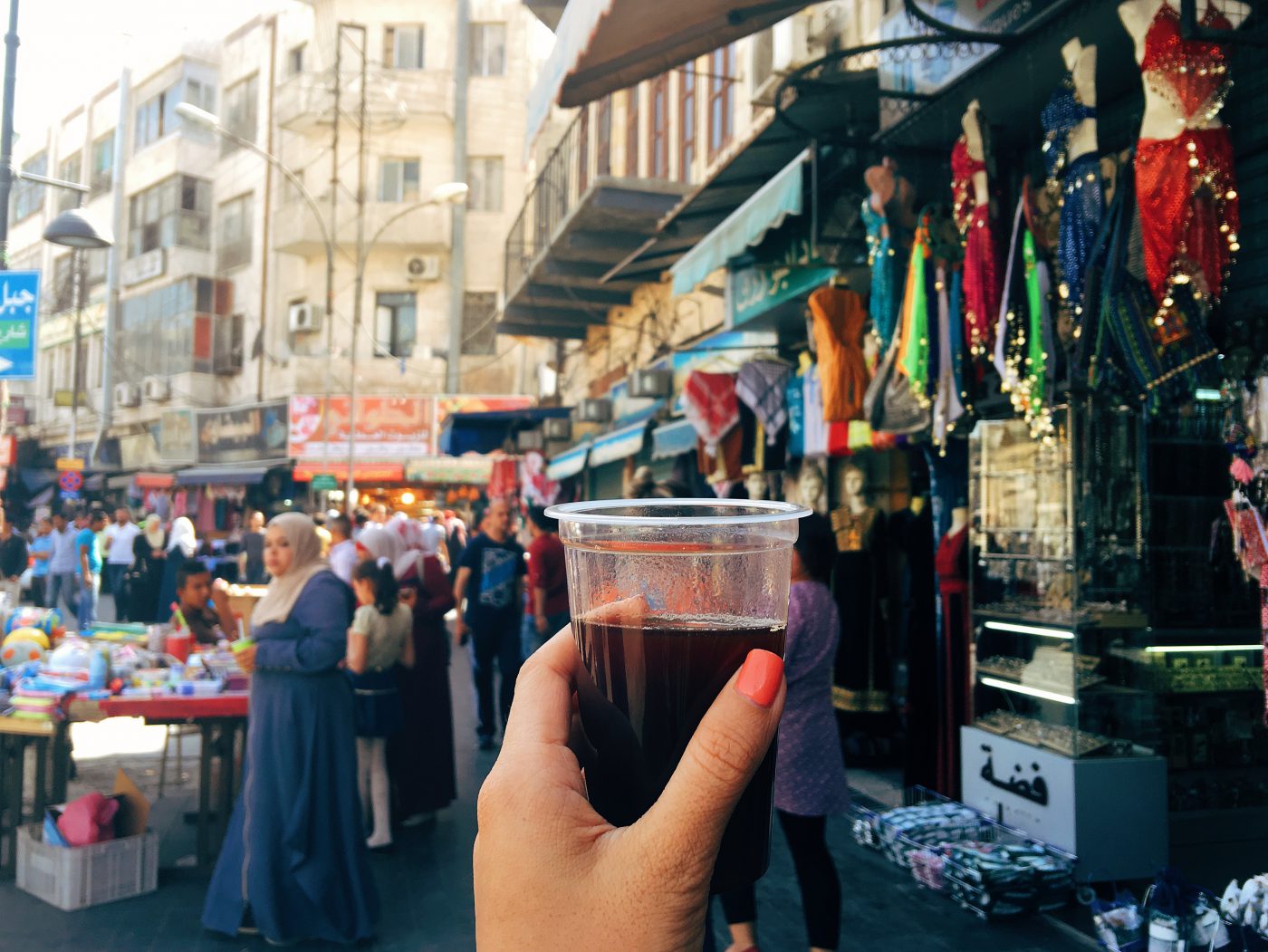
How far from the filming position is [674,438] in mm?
10086

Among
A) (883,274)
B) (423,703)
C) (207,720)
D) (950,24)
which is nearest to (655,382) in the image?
(423,703)

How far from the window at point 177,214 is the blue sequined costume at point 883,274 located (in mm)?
30974

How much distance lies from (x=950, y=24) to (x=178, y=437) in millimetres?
30791

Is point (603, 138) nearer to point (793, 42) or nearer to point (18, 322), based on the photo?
point (793, 42)

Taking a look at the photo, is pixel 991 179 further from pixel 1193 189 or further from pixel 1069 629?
pixel 1069 629

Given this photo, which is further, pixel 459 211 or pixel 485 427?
pixel 459 211

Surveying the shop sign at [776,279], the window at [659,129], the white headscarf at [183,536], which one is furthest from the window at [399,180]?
the shop sign at [776,279]

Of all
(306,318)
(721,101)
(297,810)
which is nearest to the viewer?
(297,810)

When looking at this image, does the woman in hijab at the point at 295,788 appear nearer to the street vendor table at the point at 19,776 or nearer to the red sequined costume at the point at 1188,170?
the street vendor table at the point at 19,776

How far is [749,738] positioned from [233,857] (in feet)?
15.2

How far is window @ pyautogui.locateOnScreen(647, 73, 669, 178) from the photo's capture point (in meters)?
12.6

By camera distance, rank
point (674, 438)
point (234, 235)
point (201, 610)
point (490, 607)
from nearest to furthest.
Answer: point (201, 610)
point (490, 607)
point (674, 438)
point (234, 235)

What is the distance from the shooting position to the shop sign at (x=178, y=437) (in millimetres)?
30969

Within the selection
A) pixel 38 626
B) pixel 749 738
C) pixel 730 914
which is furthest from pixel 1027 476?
pixel 38 626
